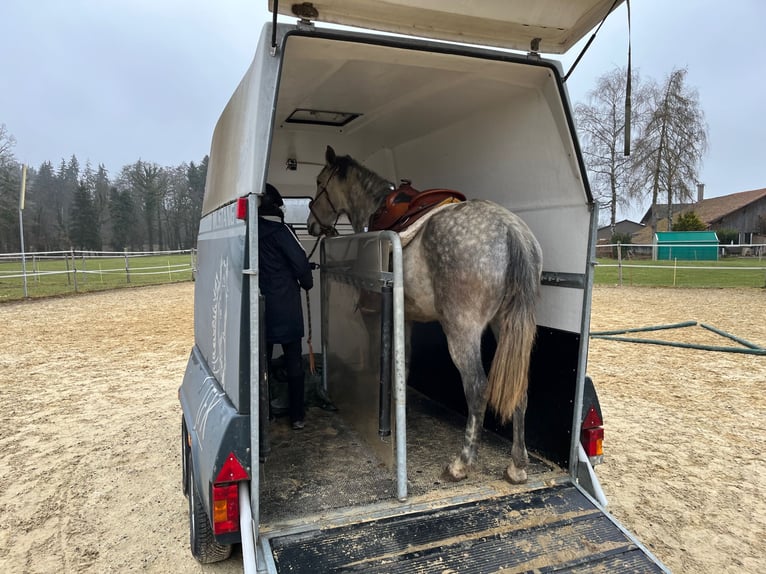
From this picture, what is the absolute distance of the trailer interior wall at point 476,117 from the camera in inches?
89.0

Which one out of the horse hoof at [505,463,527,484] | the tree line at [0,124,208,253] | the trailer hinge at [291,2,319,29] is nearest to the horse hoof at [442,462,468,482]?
the horse hoof at [505,463,527,484]

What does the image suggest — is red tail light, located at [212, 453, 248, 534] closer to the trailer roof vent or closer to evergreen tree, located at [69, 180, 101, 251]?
the trailer roof vent

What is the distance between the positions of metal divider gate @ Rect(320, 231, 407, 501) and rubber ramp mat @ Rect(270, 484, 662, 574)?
0.92 ft

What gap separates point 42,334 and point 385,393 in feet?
30.2

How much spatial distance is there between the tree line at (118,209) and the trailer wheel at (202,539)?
42.3 metres

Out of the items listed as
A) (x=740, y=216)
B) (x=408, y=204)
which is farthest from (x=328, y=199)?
(x=740, y=216)

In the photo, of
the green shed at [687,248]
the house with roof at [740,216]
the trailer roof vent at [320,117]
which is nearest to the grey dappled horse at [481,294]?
the trailer roof vent at [320,117]

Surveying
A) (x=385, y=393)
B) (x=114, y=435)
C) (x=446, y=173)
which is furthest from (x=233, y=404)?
(x=114, y=435)

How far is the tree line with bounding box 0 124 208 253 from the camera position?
39750 mm

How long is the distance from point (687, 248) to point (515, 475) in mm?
28092

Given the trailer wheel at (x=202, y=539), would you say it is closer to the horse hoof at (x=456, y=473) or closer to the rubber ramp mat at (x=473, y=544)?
the rubber ramp mat at (x=473, y=544)

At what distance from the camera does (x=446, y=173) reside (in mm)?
3832

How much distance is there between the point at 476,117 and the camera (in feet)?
10.4

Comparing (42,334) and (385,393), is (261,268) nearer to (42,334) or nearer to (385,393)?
(385,393)
